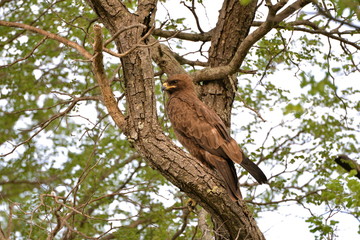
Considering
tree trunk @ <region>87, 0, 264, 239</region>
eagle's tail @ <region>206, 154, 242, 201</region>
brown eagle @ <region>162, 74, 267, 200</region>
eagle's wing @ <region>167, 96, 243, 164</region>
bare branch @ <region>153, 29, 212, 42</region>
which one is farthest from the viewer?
bare branch @ <region>153, 29, 212, 42</region>

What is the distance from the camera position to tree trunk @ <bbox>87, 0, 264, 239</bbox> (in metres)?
4.50

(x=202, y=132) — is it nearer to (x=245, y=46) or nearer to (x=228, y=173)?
(x=228, y=173)

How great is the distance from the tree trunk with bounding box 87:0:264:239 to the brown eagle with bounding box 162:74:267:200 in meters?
0.38

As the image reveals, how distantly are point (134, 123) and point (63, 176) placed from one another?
5931 mm

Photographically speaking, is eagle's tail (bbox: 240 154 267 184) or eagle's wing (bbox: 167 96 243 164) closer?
eagle's tail (bbox: 240 154 267 184)

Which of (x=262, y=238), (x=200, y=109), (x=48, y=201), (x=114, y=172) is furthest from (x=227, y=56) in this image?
(x=114, y=172)

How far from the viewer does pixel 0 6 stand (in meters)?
9.53

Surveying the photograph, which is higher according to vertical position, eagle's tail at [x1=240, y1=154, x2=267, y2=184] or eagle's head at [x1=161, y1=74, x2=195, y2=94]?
eagle's head at [x1=161, y1=74, x2=195, y2=94]

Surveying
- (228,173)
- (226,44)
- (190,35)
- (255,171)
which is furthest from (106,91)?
(190,35)

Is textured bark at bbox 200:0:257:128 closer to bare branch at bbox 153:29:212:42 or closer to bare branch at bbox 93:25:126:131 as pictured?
bare branch at bbox 153:29:212:42

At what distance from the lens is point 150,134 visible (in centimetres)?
453

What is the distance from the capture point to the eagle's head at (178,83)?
6301 millimetres

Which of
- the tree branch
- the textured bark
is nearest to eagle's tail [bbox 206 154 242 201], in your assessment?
the textured bark

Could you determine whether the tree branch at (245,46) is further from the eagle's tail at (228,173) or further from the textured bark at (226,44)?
the eagle's tail at (228,173)
